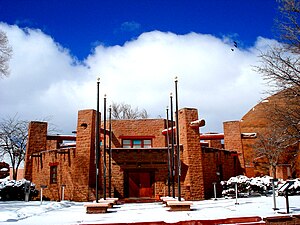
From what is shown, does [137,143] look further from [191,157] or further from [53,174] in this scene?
[53,174]

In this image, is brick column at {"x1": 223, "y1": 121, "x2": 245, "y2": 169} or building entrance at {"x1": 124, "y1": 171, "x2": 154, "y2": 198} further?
brick column at {"x1": 223, "y1": 121, "x2": 245, "y2": 169}

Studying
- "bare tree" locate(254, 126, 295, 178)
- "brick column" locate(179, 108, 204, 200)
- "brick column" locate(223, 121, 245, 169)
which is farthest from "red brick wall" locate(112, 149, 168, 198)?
"bare tree" locate(254, 126, 295, 178)

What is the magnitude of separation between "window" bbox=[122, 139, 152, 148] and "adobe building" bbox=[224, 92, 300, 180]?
6.23 m

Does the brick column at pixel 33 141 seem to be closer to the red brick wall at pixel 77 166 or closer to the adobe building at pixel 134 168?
the red brick wall at pixel 77 166

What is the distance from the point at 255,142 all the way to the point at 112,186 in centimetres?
1563

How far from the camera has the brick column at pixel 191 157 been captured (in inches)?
771

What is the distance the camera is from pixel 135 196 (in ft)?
66.7

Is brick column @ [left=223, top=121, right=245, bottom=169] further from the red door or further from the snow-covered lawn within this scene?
the snow-covered lawn

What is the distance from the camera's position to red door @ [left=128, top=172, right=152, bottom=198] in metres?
20.4

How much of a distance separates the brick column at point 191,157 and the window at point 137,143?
5.56m

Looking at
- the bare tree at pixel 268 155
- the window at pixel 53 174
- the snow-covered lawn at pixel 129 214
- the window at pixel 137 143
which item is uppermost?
the window at pixel 137 143

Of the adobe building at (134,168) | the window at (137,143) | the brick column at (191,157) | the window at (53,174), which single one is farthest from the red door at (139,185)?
the window at (53,174)

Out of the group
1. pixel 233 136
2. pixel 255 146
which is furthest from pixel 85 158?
pixel 255 146

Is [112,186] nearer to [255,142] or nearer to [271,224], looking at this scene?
[271,224]
